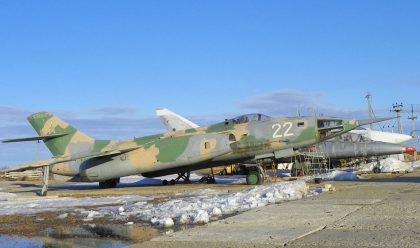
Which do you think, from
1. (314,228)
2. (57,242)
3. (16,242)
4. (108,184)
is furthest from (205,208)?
(108,184)

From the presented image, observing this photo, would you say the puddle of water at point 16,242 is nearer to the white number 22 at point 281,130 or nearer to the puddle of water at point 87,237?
the puddle of water at point 87,237

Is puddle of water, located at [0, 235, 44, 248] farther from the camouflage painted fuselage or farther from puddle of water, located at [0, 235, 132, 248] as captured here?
the camouflage painted fuselage

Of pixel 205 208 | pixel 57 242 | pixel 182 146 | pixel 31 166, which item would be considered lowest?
pixel 57 242

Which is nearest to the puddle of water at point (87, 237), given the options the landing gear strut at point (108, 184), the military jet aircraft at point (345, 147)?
the landing gear strut at point (108, 184)

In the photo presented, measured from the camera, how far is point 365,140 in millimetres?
29359

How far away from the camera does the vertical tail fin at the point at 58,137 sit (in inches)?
857

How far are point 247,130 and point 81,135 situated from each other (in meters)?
7.64

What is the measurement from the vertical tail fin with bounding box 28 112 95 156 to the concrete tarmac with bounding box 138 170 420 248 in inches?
546

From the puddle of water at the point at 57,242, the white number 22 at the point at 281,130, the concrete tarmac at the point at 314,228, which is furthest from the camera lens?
the white number 22 at the point at 281,130

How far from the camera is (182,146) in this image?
19.9 m

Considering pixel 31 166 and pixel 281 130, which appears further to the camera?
pixel 281 130

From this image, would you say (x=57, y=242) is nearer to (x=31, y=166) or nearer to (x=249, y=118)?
(x=31, y=166)

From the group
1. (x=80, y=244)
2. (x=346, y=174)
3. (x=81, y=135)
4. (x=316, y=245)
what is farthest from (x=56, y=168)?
(x=316, y=245)

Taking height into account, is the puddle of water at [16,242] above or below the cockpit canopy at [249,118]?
below
